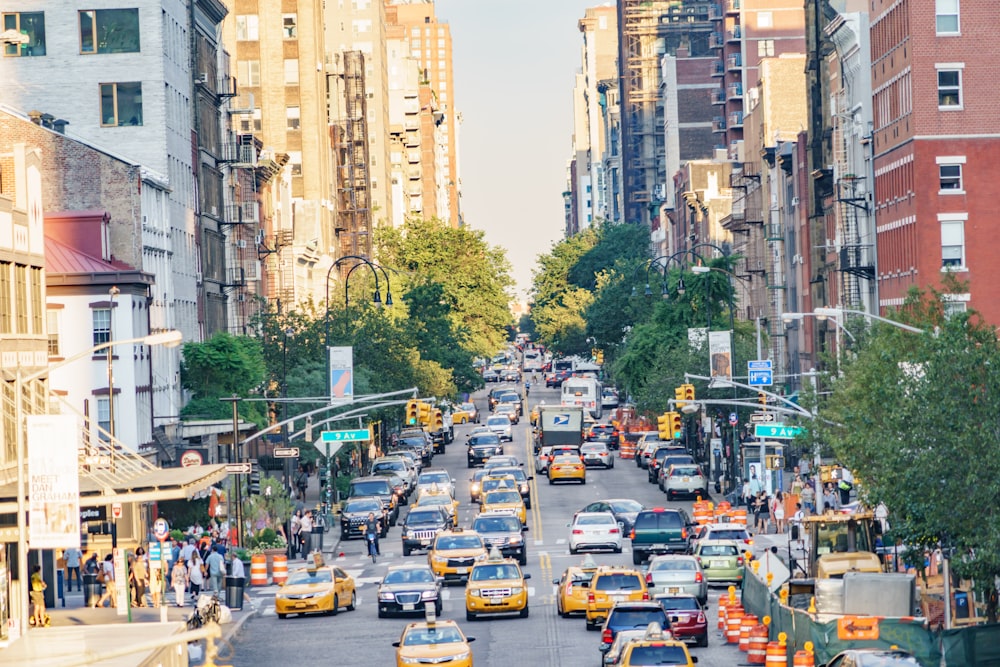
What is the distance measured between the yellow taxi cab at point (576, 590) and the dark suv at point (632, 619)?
7871 millimetres

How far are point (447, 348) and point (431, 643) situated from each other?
3457 inches

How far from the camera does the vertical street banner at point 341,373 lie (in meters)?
71.8

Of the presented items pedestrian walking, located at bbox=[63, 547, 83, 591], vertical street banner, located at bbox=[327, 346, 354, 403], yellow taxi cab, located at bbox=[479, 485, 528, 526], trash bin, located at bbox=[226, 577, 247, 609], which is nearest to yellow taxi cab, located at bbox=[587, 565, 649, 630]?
trash bin, located at bbox=[226, 577, 247, 609]

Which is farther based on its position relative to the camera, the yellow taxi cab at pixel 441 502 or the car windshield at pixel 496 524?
the yellow taxi cab at pixel 441 502

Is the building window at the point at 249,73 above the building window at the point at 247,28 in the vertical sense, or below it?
below

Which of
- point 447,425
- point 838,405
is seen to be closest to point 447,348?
point 447,425

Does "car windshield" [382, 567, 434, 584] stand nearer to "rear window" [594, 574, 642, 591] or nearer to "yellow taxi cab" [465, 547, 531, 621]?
"yellow taxi cab" [465, 547, 531, 621]

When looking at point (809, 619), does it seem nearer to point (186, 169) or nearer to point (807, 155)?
point (186, 169)

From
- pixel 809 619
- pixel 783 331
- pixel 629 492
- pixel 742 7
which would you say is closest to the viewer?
pixel 809 619

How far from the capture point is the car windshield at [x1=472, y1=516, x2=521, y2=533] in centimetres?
5669

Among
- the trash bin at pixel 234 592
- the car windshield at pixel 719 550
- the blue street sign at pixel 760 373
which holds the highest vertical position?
the blue street sign at pixel 760 373

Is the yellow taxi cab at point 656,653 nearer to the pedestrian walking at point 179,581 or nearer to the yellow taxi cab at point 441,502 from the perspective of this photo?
the pedestrian walking at point 179,581

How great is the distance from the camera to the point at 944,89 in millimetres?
71438

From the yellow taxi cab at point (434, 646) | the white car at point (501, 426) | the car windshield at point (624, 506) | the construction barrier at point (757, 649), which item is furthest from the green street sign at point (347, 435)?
the white car at point (501, 426)
